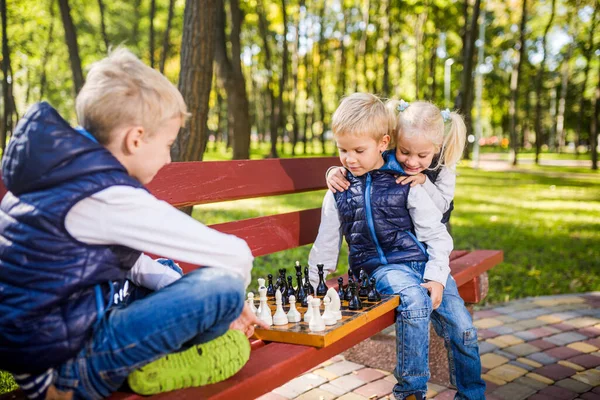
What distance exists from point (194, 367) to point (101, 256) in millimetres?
485

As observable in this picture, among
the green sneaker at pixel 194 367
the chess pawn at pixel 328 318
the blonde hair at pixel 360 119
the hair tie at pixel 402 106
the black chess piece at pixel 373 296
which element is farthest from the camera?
the hair tie at pixel 402 106

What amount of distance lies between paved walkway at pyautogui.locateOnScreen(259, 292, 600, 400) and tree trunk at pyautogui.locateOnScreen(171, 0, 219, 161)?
2362 mm

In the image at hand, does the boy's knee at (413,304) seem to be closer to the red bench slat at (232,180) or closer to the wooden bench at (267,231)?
the wooden bench at (267,231)

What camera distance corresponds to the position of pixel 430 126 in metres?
3.27

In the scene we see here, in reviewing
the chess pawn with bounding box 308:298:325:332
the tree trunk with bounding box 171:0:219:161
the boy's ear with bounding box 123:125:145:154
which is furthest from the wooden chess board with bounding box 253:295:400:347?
the tree trunk with bounding box 171:0:219:161

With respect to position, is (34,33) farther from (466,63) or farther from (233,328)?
(233,328)

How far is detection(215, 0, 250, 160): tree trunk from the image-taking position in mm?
15219

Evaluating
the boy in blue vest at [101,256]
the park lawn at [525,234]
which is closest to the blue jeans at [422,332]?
the boy in blue vest at [101,256]

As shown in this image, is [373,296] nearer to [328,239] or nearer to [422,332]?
[422,332]

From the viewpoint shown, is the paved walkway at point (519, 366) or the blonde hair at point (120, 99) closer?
the blonde hair at point (120, 99)

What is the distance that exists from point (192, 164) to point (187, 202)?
200mm

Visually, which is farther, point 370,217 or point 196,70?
point 196,70

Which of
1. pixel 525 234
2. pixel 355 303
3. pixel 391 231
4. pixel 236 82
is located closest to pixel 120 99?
pixel 355 303

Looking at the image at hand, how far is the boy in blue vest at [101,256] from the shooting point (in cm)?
174
